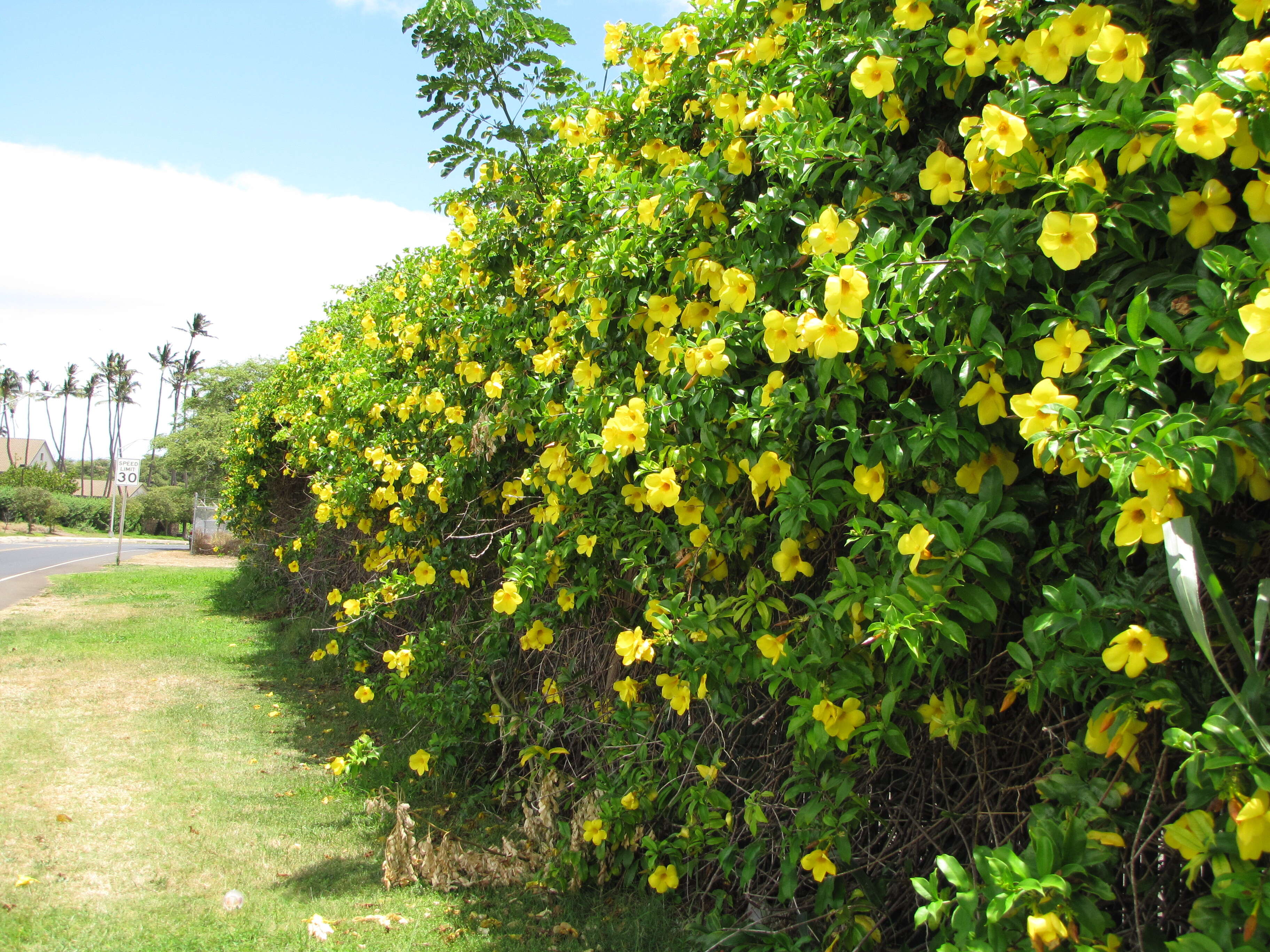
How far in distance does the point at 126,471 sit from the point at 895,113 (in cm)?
2324

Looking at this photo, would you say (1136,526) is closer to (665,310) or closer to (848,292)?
(848,292)

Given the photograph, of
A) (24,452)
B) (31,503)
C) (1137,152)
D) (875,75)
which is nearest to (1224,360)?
(1137,152)

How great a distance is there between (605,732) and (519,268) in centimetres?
212

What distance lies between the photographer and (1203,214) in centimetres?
136

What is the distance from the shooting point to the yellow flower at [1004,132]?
142cm

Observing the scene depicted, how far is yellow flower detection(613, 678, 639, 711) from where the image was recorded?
292cm

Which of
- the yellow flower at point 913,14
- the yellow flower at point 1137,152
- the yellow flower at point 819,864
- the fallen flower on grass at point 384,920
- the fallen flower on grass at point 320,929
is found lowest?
the fallen flower on grass at point 384,920

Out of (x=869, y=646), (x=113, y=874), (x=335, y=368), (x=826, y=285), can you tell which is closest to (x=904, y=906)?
(x=869, y=646)

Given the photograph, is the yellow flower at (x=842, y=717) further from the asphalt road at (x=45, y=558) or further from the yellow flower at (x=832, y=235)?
the asphalt road at (x=45, y=558)

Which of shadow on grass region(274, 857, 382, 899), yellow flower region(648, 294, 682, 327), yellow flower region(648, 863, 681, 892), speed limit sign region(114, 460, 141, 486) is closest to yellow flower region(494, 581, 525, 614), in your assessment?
yellow flower region(648, 863, 681, 892)

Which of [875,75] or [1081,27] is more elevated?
[875,75]

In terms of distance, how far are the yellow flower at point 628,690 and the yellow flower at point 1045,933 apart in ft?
5.88

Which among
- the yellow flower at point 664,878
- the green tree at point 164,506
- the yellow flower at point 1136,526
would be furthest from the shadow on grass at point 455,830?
the green tree at point 164,506

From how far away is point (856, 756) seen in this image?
191cm
